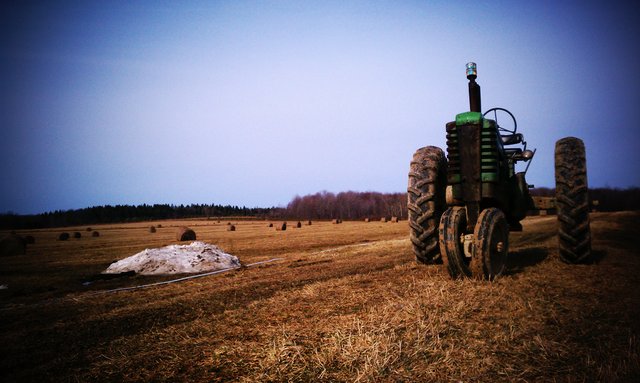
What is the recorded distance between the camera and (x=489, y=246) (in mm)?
4793

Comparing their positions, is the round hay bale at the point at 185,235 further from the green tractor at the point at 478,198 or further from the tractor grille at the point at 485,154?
the tractor grille at the point at 485,154

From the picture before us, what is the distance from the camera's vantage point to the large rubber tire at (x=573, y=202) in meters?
5.95

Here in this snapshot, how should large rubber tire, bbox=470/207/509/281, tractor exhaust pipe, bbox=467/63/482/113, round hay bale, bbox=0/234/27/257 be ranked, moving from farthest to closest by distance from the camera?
round hay bale, bbox=0/234/27/257 < tractor exhaust pipe, bbox=467/63/482/113 < large rubber tire, bbox=470/207/509/281

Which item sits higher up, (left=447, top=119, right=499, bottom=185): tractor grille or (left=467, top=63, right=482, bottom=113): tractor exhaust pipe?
(left=467, top=63, right=482, bottom=113): tractor exhaust pipe

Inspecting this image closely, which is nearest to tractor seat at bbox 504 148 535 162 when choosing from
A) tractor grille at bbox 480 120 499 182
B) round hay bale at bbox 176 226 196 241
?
tractor grille at bbox 480 120 499 182

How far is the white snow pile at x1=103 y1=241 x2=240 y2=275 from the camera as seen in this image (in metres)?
9.35

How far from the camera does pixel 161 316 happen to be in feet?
15.4

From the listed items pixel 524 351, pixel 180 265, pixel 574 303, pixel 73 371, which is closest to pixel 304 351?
pixel 524 351

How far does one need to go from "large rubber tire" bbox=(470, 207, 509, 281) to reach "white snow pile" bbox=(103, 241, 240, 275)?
7.14 metres

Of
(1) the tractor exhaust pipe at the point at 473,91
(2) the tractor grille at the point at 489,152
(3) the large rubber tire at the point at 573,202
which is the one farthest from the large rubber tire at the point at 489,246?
(1) the tractor exhaust pipe at the point at 473,91

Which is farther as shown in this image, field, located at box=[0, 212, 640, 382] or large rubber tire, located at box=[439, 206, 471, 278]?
large rubber tire, located at box=[439, 206, 471, 278]

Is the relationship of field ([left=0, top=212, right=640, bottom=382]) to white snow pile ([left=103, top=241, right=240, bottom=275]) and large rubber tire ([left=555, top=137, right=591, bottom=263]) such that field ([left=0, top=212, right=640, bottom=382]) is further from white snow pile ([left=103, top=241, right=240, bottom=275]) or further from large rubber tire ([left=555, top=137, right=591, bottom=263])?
white snow pile ([left=103, top=241, right=240, bottom=275])

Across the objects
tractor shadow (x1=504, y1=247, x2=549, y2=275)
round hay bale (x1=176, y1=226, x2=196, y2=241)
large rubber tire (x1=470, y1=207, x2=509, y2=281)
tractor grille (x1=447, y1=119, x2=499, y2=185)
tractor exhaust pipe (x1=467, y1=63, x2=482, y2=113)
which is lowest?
round hay bale (x1=176, y1=226, x2=196, y2=241)

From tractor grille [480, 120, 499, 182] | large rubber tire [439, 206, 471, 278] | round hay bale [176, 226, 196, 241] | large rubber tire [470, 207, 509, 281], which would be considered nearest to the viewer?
large rubber tire [470, 207, 509, 281]
